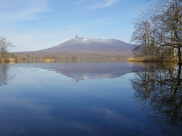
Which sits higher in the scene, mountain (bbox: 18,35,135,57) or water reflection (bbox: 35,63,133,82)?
mountain (bbox: 18,35,135,57)

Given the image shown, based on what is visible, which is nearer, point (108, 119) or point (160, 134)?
point (160, 134)

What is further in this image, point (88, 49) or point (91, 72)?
point (88, 49)

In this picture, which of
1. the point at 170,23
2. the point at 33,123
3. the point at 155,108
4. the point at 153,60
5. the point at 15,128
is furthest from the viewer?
the point at 153,60

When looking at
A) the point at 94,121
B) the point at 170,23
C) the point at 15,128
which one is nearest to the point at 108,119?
the point at 94,121

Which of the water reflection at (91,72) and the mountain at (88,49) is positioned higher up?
the mountain at (88,49)

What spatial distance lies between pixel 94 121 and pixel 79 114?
16.4 inches

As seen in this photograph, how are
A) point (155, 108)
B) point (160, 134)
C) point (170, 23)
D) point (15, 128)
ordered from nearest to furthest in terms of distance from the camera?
1. point (160, 134)
2. point (15, 128)
3. point (155, 108)
4. point (170, 23)

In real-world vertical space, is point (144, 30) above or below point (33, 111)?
above

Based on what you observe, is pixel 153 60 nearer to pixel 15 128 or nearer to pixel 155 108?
pixel 155 108

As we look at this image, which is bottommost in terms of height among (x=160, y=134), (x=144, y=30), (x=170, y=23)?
(x=160, y=134)

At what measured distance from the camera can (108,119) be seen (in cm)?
270

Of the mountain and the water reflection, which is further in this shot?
the mountain

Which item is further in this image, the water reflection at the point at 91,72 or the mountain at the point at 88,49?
the mountain at the point at 88,49

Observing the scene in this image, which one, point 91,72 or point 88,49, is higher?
point 88,49
